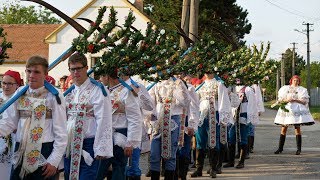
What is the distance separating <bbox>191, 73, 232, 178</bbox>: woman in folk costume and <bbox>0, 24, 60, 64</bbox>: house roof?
31773 millimetres

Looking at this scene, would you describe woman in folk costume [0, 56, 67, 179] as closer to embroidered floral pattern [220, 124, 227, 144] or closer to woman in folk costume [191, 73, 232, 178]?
woman in folk costume [191, 73, 232, 178]

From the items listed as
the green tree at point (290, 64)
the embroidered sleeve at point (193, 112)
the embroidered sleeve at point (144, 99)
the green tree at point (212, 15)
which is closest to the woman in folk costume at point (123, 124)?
the embroidered sleeve at point (144, 99)

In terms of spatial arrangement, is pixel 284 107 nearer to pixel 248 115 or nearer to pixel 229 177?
pixel 248 115

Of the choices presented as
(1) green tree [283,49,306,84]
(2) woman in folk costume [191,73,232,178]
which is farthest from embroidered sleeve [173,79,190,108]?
(1) green tree [283,49,306,84]

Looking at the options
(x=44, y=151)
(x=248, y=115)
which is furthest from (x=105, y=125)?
(x=248, y=115)

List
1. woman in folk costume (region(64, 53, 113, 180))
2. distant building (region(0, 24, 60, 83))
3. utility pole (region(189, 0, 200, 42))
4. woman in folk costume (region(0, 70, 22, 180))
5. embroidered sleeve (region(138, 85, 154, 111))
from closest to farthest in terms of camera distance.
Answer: woman in folk costume (region(64, 53, 113, 180))
woman in folk costume (region(0, 70, 22, 180))
embroidered sleeve (region(138, 85, 154, 111))
utility pole (region(189, 0, 200, 42))
distant building (region(0, 24, 60, 83))

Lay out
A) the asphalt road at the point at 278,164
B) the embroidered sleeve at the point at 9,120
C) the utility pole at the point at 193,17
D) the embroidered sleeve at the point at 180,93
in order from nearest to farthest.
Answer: the embroidered sleeve at the point at 9,120 < the embroidered sleeve at the point at 180,93 < the asphalt road at the point at 278,164 < the utility pole at the point at 193,17

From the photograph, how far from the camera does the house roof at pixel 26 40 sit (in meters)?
42.9

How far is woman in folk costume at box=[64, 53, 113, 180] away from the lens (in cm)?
629

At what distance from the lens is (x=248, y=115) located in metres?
13.6

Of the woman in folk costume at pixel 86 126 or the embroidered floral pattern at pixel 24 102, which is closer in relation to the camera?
the embroidered floral pattern at pixel 24 102

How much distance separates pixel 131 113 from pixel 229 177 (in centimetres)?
448

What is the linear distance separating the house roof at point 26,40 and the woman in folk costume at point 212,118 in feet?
104

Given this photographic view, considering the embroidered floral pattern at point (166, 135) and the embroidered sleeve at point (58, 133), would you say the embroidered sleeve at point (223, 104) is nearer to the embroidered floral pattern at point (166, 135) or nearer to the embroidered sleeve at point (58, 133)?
the embroidered floral pattern at point (166, 135)
